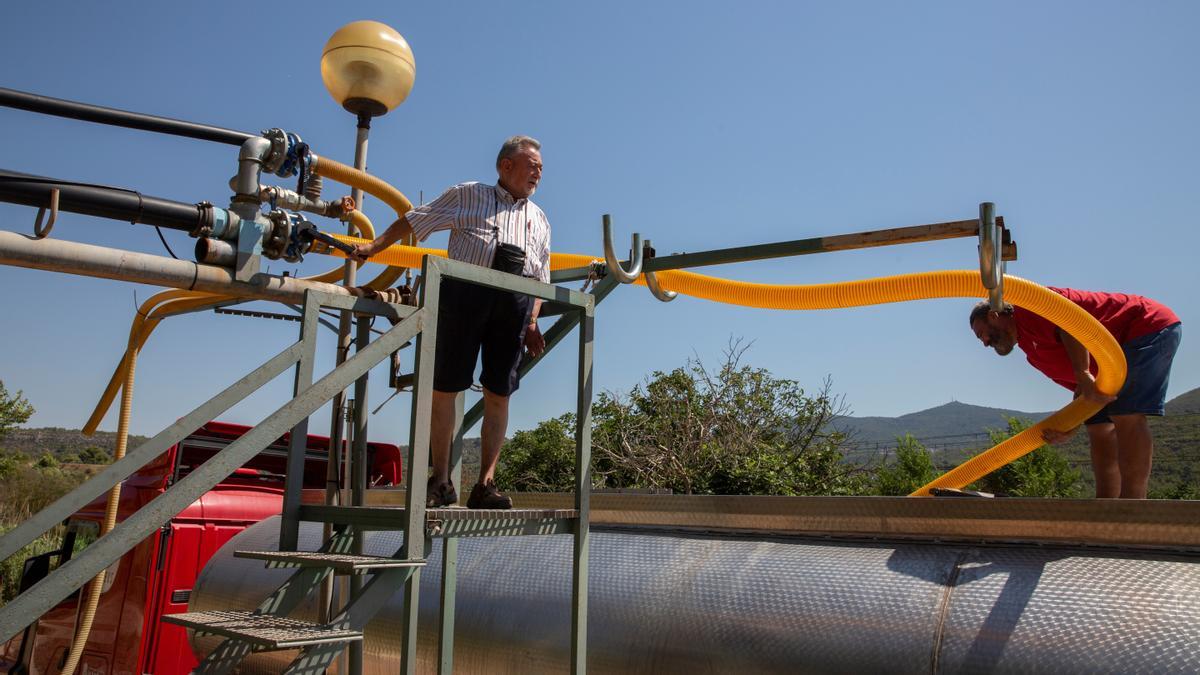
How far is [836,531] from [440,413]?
169cm

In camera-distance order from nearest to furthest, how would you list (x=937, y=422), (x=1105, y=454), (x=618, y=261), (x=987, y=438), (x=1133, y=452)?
(x=618, y=261) < (x=1133, y=452) < (x=1105, y=454) < (x=987, y=438) < (x=937, y=422)

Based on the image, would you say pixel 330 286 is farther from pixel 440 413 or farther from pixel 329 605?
pixel 329 605

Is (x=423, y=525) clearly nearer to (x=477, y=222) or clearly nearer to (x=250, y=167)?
(x=477, y=222)

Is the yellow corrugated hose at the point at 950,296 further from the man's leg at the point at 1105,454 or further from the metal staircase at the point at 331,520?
the metal staircase at the point at 331,520

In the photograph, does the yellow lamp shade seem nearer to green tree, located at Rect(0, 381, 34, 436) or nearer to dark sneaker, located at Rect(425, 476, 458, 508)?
dark sneaker, located at Rect(425, 476, 458, 508)

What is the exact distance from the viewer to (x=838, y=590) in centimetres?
311

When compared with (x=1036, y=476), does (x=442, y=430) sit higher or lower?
lower

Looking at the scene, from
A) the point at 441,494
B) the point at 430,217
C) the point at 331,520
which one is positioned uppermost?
the point at 430,217

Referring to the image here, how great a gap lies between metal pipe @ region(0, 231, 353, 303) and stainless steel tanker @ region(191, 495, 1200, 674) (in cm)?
159

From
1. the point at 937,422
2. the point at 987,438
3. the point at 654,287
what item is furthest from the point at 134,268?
the point at 937,422

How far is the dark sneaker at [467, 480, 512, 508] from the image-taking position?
3.72 m

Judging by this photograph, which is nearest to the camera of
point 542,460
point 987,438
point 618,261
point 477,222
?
point 477,222

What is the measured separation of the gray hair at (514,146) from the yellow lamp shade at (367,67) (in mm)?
1037

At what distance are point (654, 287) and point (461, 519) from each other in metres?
1.71
